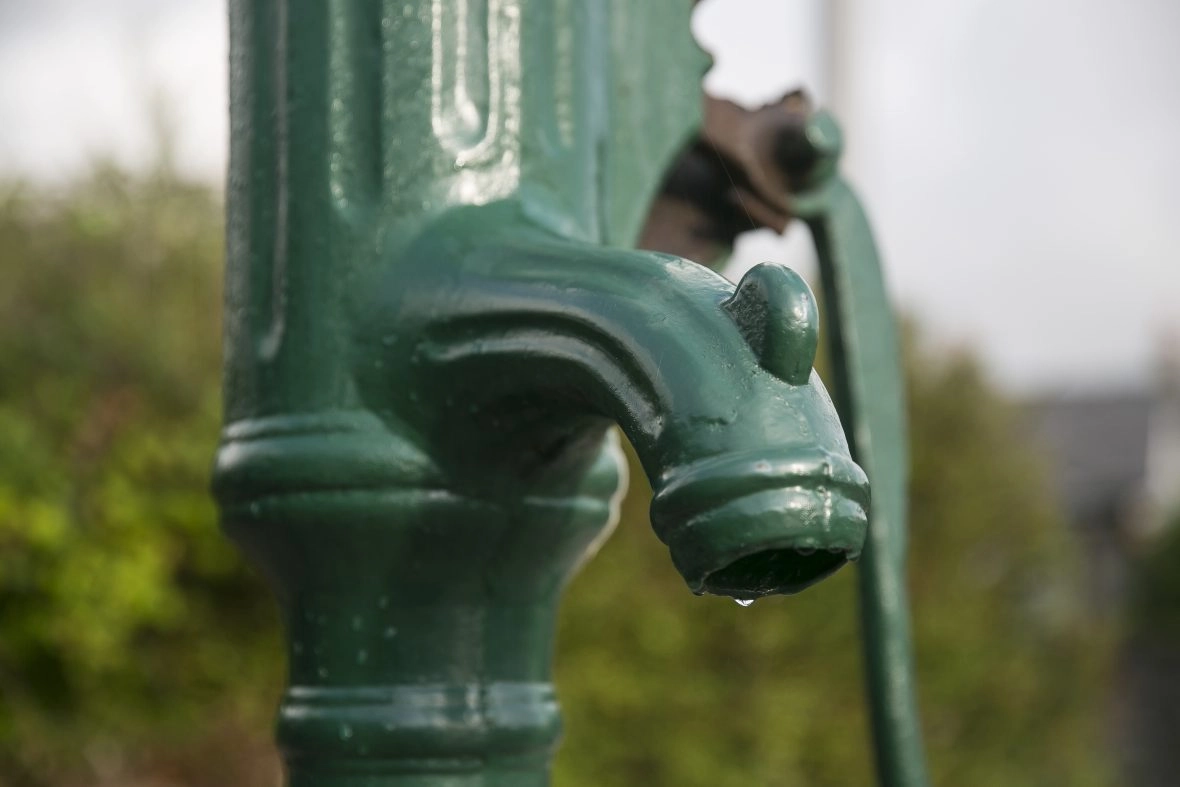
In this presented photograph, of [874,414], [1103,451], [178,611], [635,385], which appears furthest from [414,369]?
[1103,451]

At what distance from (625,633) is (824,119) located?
5113mm

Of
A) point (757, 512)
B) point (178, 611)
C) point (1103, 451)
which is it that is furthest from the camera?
point (1103, 451)

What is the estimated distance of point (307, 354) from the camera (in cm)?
89

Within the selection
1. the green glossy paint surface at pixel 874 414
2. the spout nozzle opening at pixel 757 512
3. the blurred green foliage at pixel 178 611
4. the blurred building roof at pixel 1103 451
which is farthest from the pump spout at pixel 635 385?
the blurred building roof at pixel 1103 451

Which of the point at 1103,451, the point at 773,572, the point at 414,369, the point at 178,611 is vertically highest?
the point at 1103,451

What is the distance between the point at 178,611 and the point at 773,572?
4.56 m

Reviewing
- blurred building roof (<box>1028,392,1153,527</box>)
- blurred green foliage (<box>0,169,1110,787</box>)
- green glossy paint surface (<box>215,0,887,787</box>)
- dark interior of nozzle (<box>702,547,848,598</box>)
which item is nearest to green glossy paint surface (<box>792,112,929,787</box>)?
green glossy paint surface (<box>215,0,887,787</box>)

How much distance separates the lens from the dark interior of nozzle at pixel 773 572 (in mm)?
696

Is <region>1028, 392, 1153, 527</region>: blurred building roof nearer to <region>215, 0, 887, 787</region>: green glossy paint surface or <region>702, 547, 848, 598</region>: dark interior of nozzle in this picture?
<region>215, 0, 887, 787</region>: green glossy paint surface

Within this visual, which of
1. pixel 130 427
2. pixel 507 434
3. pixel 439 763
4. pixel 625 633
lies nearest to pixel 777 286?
pixel 507 434

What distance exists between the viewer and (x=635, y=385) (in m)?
0.74

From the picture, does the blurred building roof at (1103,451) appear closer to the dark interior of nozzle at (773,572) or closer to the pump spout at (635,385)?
the pump spout at (635,385)

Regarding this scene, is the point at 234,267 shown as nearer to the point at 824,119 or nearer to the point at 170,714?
the point at 824,119

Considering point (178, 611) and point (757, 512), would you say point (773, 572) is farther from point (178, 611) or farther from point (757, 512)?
point (178, 611)
